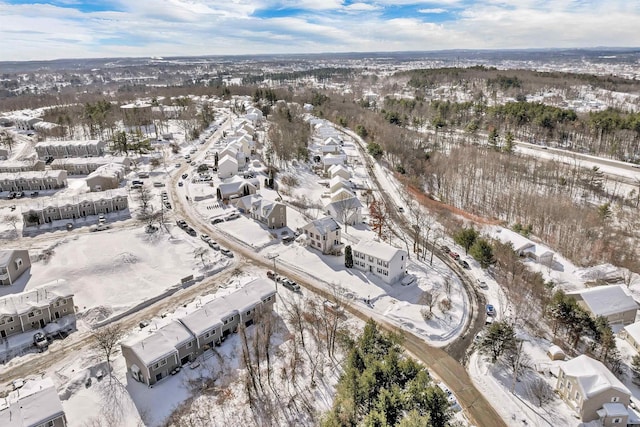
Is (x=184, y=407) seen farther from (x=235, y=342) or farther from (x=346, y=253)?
(x=346, y=253)

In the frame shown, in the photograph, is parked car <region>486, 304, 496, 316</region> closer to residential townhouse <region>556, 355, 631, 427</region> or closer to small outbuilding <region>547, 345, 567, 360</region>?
small outbuilding <region>547, 345, 567, 360</region>

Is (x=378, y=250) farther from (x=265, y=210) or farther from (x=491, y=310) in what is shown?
(x=265, y=210)

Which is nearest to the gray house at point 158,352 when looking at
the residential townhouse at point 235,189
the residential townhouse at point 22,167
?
the residential townhouse at point 235,189

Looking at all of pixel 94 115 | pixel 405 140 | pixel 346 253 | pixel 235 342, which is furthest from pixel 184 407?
pixel 94 115

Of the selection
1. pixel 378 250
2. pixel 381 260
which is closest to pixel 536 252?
pixel 378 250

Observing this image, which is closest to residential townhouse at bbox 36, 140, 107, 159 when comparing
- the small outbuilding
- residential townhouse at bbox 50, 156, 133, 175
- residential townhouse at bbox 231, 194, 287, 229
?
residential townhouse at bbox 50, 156, 133, 175

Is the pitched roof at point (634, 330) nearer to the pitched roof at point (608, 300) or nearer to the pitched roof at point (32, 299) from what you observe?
the pitched roof at point (608, 300)

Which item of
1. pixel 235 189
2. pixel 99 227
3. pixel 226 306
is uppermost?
pixel 235 189
